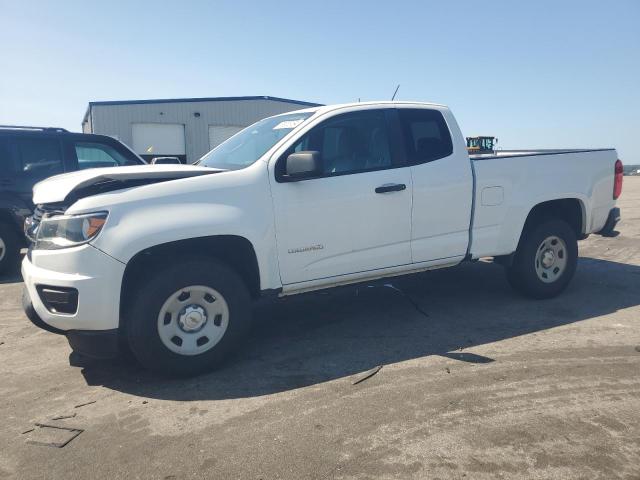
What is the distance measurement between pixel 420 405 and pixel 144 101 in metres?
23.2

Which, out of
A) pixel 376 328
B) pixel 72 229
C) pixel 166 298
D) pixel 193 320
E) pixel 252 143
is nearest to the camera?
pixel 72 229

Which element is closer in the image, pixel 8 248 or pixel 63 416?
pixel 63 416

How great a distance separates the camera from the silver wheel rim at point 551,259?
4.96 metres

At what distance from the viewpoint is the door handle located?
397 centimetres

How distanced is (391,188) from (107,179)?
2.22 meters

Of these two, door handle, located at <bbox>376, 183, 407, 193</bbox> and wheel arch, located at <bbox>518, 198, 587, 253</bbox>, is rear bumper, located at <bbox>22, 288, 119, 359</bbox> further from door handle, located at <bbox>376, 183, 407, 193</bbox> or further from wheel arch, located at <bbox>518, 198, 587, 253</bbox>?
wheel arch, located at <bbox>518, 198, 587, 253</bbox>

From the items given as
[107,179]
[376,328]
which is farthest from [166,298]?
[376,328]

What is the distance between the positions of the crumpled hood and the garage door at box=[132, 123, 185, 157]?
813 inches

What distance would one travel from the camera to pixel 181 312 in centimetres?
335

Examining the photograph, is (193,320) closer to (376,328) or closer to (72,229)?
(72,229)

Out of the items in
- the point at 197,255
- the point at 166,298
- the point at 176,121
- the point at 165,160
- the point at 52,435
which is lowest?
the point at 52,435

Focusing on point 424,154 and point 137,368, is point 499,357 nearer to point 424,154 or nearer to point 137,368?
point 424,154

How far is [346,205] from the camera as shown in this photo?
151 inches

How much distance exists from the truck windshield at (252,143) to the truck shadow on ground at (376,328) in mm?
1305
